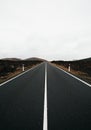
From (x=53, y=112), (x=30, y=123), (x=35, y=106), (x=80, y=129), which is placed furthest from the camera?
(x=35, y=106)

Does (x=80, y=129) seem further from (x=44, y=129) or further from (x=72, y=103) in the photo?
(x=72, y=103)

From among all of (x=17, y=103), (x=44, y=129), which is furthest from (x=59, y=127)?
(x=17, y=103)

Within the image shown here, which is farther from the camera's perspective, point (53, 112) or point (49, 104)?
point (49, 104)

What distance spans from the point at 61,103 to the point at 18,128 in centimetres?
295

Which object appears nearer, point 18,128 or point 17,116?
point 18,128

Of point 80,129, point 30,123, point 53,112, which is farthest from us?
point 53,112

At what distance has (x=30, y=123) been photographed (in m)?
4.79

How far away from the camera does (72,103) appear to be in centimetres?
700

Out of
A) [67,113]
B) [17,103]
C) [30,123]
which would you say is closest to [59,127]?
[30,123]

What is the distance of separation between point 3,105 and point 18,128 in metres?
2.51

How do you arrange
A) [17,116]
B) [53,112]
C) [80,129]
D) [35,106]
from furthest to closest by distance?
[35,106]
[53,112]
[17,116]
[80,129]

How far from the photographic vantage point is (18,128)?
14.5 feet

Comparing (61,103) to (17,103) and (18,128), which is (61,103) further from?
A: (18,128)

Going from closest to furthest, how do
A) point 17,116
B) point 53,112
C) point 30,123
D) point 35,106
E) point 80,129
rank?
1. point 80,129
2. point 30,123
3. point 17,116
4. point 53,112
5. point 35,106
